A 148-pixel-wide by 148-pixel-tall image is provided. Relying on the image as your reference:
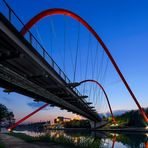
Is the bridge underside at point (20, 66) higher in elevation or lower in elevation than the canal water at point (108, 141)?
higher

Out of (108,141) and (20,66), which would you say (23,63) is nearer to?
(20,66)

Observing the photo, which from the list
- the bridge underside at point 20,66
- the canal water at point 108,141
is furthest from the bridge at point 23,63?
the canal water at point 108,141

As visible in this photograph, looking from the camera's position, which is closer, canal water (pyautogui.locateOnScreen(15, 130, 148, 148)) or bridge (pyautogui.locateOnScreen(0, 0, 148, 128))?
bridge (pyautogui.locateOnScreen(0, 0, 148, 128))

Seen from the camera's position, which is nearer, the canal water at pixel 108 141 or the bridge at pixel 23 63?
the bridge at pixel 23 63

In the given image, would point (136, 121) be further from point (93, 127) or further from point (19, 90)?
point (19, 90)

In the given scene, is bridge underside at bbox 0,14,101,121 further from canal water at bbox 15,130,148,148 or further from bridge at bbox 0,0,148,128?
canal water at bbox 15,130,148,148

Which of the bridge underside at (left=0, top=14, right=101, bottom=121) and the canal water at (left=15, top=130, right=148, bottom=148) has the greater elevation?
the bridge underside at (left=0, top=14, right=101, bottom=121)

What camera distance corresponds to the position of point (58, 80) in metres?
31.1

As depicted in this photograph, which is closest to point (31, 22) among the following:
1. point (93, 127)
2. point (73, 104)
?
point (73, 104)

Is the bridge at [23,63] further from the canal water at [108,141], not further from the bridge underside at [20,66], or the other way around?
the canal water at [108,141]

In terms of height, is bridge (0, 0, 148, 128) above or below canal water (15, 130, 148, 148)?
above

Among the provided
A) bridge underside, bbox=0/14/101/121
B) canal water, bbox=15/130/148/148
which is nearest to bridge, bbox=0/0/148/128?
bridge underside, bbox=0/14/101/121

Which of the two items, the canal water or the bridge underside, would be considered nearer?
the bridge underside

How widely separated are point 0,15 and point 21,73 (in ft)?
37.3
